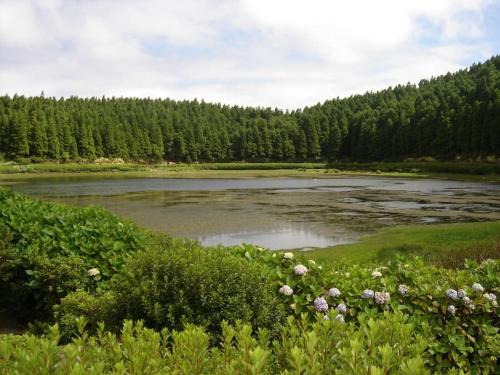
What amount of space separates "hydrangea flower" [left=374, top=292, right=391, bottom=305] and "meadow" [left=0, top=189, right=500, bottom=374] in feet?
0.06

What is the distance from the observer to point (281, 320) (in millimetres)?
6297

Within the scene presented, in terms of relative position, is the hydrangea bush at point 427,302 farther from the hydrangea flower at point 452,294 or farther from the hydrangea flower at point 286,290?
the hydrangea flower at point 286,290

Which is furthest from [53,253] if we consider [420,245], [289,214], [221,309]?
[289,214]

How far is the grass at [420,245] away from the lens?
57.1 ft

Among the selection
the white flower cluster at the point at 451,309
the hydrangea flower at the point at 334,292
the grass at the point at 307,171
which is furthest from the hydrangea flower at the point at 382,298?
the grass at the point at 307,171

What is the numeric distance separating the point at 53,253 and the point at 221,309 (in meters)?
4.35

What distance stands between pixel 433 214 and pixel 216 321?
30368 millimetres

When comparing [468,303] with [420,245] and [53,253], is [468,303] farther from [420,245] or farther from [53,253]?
[420,245]

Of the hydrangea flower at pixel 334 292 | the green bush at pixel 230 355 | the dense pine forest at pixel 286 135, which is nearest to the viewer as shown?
the green bush at pixel 230 355

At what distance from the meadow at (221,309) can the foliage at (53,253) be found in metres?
0.03

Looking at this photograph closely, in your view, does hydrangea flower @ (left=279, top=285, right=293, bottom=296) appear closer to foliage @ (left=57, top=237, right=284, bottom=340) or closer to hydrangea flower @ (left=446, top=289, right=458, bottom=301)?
foliage @ (left=57, top=237, right=284, bottom=340)

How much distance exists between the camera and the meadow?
11.7 feet

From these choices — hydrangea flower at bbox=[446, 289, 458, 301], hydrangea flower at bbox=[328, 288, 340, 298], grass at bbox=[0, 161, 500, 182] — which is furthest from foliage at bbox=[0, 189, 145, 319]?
grass at bbox=[0, 161, 500, 182]

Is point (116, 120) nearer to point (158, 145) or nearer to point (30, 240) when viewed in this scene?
point (158, 145)
